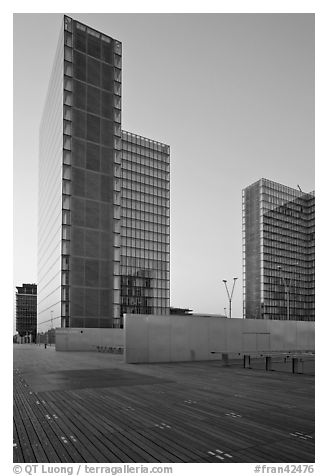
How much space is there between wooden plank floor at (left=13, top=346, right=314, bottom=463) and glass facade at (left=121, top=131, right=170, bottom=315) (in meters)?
96.5

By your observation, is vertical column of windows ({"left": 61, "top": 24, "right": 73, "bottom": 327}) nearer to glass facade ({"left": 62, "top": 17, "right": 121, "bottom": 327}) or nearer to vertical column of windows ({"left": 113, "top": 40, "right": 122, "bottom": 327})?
glass facade ({"left": 62, "top": 17, "right": 121, "bottom": 327})

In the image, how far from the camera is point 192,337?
2550 cm

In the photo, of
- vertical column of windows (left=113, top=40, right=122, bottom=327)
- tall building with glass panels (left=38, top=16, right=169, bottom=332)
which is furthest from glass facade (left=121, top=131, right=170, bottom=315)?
vertical column of windows (left=113, top=40, right=122, bottom=327)

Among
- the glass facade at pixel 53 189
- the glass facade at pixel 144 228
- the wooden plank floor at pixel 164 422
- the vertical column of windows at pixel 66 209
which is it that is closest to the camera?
the wooden plank floor at pixel 164 422

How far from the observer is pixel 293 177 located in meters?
154

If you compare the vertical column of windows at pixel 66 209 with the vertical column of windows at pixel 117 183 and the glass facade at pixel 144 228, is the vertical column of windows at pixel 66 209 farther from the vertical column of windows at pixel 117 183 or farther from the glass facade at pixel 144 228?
the glass facade at pixel 144 228

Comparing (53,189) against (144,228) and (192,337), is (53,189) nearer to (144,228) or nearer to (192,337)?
(144,228)

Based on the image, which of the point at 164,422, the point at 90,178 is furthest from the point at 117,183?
the point at 164,422

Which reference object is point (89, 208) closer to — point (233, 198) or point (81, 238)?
point (81, 238)

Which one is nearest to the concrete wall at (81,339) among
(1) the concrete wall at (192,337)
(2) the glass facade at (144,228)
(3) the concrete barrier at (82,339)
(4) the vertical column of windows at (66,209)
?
(3) the concrete barrier at (82,339)

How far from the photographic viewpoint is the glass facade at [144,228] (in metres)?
111

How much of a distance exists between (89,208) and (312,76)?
60.9 meters

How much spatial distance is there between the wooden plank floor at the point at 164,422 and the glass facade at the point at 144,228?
96519 mm
